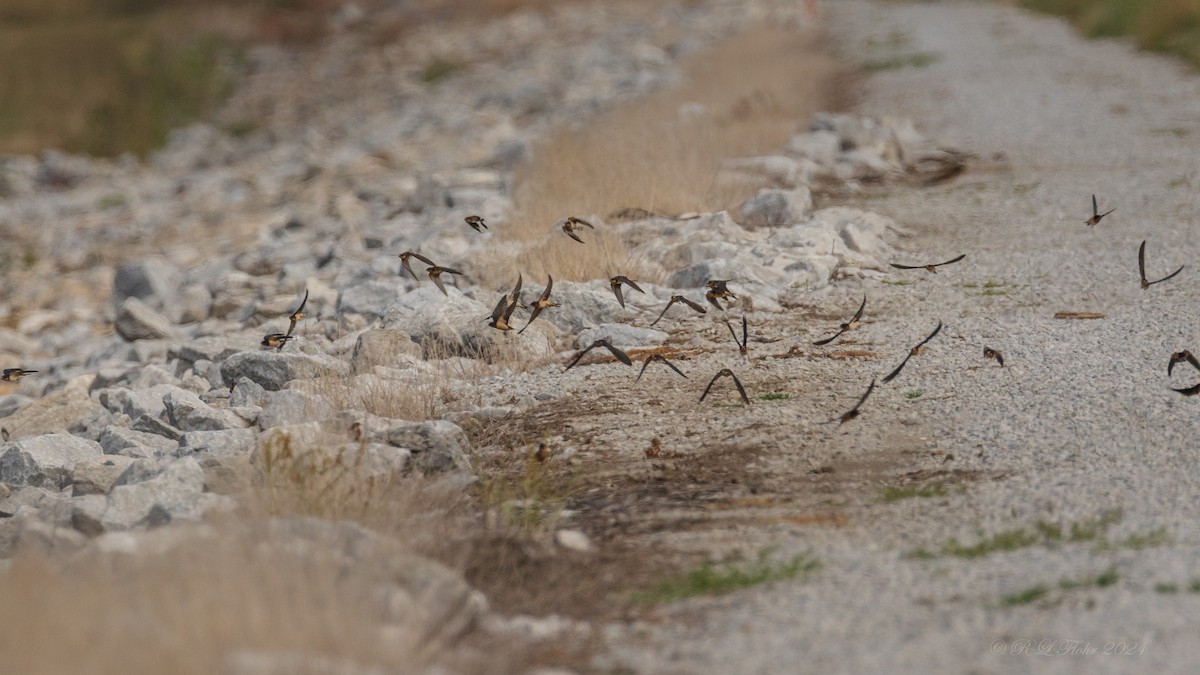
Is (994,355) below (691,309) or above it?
above

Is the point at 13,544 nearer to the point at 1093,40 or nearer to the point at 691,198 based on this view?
the point at 691,198

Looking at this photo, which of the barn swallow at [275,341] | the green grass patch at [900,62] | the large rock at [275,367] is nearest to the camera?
the large rock at [275,367]

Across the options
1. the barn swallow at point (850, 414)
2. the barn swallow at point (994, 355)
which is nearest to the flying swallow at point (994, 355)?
the barn swallow at point (994, 355)

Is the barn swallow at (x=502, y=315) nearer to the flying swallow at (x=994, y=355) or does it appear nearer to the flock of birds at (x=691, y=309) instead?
the flock of birds at (x=691, y=309)

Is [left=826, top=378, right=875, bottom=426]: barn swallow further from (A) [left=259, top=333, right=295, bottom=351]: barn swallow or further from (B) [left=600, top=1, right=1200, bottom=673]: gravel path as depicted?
(A) [left=259, top=333, right=295, bottom=351]: barn swallow

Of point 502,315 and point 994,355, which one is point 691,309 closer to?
point 502,315

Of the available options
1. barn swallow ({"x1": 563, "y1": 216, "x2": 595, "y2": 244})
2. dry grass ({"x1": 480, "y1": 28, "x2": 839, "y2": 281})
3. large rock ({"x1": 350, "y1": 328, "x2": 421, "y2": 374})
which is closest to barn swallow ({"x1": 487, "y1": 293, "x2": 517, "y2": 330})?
large rock ({"x1": 350, "y1": 328, "x2": 421, "y2": 374})

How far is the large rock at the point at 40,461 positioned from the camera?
469 cm

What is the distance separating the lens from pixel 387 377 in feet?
16.9

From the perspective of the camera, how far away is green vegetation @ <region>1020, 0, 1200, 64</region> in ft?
46.8

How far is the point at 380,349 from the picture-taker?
5461 millimetres

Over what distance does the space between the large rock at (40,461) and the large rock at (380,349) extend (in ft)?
3.78

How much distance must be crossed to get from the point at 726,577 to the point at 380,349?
2.59 metres

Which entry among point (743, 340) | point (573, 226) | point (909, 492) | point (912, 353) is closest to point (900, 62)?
point (573, 226)
